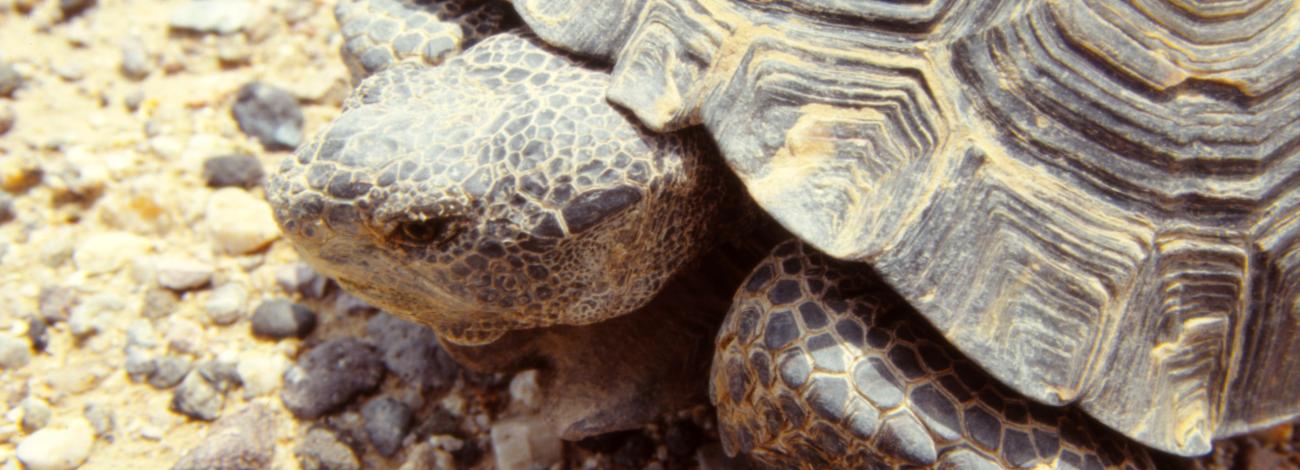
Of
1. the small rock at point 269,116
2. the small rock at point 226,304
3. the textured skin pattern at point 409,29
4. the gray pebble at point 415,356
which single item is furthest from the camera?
the small rock at point 269,116

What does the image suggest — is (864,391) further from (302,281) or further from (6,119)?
(6,119)

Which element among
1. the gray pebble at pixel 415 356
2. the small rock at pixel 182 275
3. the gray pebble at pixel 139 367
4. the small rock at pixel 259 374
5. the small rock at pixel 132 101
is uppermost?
the gray pebble at pixel 415 356

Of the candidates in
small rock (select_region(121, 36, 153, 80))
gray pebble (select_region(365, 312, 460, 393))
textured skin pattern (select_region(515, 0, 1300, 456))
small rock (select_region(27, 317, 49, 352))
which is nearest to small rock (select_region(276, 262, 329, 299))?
gray pebble (select_region(365, 312, 460, 393))

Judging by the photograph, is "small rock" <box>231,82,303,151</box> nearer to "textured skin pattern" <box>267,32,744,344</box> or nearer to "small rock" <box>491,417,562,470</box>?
"textured skin pattern" <box>267,32,744,344</box>

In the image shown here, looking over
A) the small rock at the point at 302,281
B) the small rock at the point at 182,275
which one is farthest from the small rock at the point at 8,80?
the small rock at the point at 302,281

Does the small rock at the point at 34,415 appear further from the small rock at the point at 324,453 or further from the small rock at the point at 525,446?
the small rock at the point at 525,446
